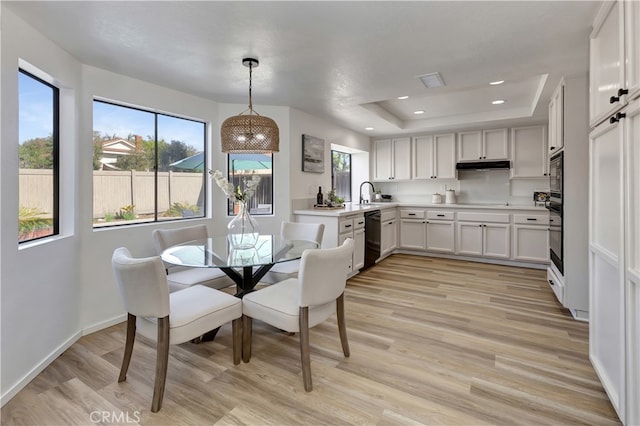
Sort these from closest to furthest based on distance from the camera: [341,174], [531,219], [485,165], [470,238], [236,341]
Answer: [236,341] < [531,219] < [470,238] < [485,165] < [341,174]

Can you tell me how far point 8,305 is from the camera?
1858mm

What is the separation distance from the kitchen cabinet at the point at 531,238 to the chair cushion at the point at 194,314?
437 cm

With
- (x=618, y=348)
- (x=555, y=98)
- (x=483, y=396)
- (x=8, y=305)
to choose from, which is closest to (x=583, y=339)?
(x=618, y=348)

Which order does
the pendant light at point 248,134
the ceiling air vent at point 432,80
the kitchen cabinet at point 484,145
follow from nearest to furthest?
the pendant light at point 248,134 → the ceiling air vent at point 432,80 → the kitchen cabinet at point 484,145

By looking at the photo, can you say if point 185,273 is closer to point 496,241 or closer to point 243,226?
point 243,226

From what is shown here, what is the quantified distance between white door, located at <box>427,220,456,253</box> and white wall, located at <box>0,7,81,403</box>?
15.9ft

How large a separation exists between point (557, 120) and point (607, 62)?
162cm

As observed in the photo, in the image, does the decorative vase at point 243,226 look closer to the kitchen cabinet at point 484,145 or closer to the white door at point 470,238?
the white door at point 470,238

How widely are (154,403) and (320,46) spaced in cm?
257

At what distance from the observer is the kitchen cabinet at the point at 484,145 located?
508cm

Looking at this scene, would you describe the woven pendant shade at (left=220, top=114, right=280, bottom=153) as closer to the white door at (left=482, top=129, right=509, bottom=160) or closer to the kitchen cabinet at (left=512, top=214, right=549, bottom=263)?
the kitchen cabinet at (left=512, top=214, right=549, bottom=263)

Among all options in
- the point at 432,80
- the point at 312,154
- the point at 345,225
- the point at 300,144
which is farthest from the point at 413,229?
the point at 432,80

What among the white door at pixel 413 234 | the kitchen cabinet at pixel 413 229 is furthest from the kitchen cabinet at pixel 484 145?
the white door at pixel 413 234

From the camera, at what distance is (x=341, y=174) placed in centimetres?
600
